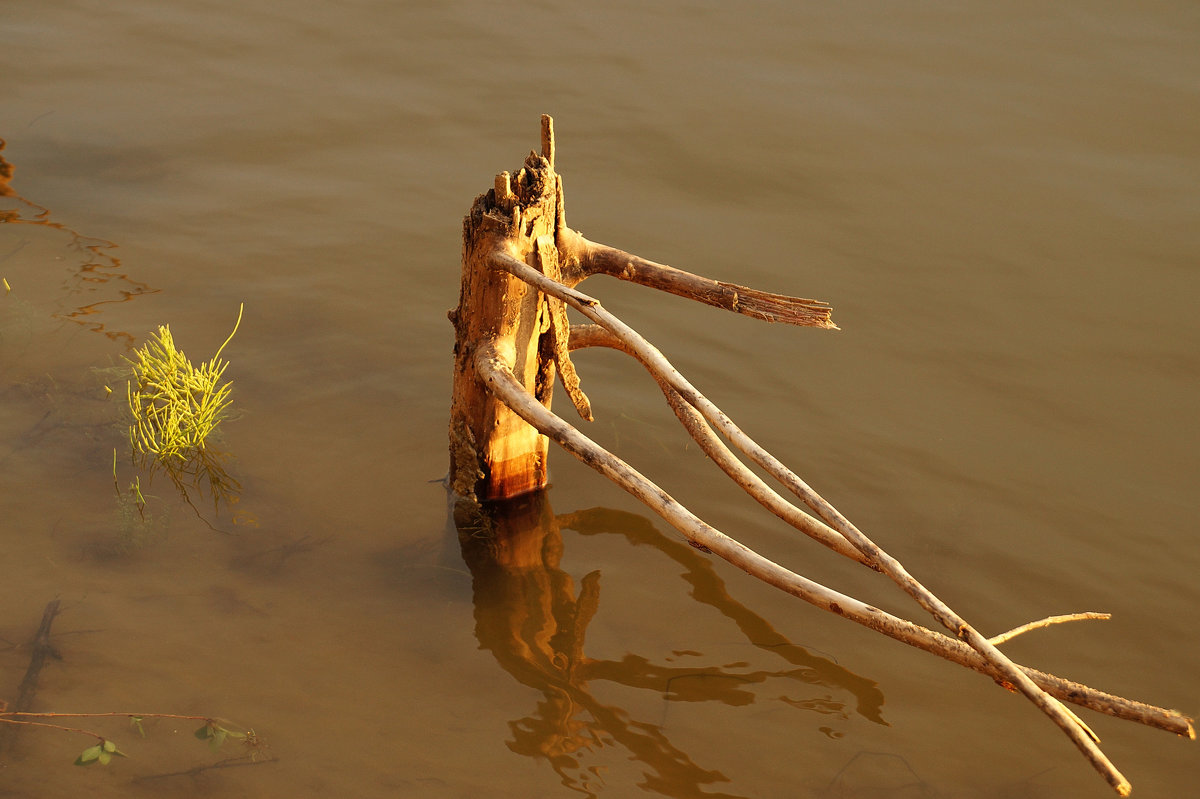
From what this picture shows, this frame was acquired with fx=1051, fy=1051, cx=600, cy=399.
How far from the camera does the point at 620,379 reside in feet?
16.2

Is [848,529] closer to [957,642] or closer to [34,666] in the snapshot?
[957,642]

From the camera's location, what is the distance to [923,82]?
23.6ft

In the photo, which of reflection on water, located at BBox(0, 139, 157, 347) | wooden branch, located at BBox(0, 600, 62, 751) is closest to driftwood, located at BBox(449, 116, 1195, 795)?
wooden branch, located at BBox(0, 600, 62, 751)

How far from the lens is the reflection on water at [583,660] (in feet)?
10.5

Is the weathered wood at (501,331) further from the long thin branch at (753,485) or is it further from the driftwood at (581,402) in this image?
the long thin branch at (753,485)

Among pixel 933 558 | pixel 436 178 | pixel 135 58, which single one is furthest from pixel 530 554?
pixel 135 58

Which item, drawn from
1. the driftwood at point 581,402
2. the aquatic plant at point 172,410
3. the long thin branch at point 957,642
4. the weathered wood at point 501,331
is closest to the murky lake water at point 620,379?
the aquatic plant at point 172,410

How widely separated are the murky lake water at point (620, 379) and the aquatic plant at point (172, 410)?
0.15 metres

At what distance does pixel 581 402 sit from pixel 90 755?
178 centimetres

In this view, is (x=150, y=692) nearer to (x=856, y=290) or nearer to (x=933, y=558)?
(x=933, y=558)

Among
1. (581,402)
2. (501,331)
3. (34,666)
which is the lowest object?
(34,666)

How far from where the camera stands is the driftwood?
2.50m

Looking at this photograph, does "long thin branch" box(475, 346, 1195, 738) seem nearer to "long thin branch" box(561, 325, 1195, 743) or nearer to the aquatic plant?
"long thin branch" box(561, 325, 1195, 743)

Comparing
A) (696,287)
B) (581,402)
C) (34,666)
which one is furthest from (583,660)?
(34,666)
